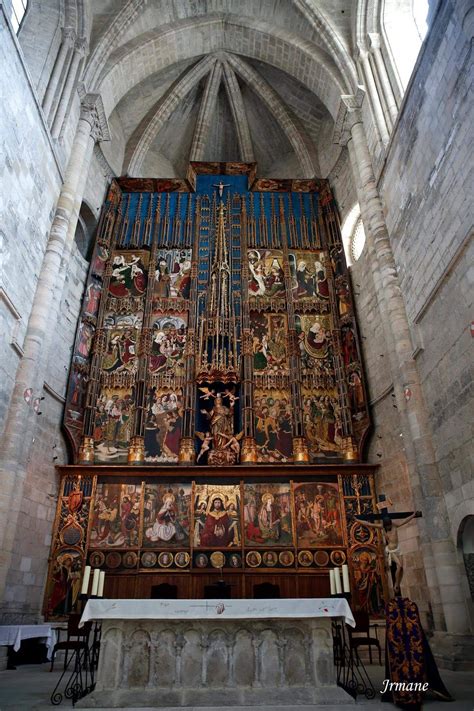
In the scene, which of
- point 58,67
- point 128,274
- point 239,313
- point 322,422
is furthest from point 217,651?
point 58,67

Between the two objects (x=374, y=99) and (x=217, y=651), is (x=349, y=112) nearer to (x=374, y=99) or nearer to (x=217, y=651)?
(x=374, y=99)

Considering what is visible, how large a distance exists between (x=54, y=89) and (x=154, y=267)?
560cm

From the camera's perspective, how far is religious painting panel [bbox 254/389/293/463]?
13.3 meters

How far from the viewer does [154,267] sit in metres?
16.2

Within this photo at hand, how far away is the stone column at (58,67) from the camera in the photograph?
13.3 meters

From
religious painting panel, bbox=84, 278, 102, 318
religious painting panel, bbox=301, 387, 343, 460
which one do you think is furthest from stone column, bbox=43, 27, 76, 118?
religious painting panel, bbox=301, 387, 343, 460

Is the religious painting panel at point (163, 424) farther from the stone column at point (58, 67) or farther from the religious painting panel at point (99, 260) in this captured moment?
the stone column at point (58, 67)

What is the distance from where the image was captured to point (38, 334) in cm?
1126

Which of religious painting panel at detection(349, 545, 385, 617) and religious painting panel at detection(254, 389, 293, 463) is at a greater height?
religious painting panel at detection(254, 389, 293, 463)

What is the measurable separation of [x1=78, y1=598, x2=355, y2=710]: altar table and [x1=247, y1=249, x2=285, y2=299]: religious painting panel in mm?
11056

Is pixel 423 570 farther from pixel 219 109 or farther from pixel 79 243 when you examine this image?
pixel 219 109

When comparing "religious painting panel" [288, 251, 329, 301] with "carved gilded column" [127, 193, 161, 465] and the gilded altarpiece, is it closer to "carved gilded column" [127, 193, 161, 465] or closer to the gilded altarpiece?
the gilded altarpiece

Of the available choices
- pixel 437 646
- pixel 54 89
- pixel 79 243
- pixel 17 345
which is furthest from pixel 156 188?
pixel 437 646

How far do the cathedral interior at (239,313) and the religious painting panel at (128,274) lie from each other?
0.08m
